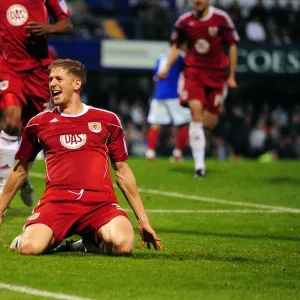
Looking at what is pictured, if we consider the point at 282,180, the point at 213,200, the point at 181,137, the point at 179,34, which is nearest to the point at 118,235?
the point at 213,200

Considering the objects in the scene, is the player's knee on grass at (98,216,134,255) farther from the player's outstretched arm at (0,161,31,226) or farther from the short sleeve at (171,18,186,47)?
the short sleeve at (171,18,186,47)

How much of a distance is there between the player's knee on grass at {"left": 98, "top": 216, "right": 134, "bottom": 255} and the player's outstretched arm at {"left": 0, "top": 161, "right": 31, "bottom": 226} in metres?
0.76

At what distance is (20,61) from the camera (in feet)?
37.6

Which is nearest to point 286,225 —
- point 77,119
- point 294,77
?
point 77,119

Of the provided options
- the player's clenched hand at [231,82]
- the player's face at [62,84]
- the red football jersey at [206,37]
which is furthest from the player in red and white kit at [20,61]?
the player's clenched hand at [231,82]

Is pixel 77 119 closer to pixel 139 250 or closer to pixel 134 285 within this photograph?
pixel 139 250

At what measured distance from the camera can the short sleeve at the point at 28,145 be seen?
8680 millimetres

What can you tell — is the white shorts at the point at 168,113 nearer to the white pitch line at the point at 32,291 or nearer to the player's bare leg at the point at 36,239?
the player's bare leg at the point at 36,239

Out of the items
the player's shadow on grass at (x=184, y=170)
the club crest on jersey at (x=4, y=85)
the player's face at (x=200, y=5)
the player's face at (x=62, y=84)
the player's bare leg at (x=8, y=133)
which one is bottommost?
the player's shadow on grass at (x=184, y=170)

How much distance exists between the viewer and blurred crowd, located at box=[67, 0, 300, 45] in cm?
3022

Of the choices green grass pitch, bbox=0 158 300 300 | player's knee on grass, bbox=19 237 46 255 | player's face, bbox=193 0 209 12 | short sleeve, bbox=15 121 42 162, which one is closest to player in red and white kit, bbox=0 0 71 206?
green grass pitch, bbox=0 158 300 300

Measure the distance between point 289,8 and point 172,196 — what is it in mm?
21049

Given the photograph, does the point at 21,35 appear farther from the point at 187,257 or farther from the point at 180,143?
the point at 180,143

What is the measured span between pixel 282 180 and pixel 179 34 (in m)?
2.66
